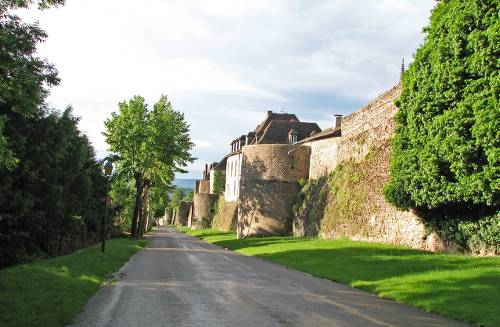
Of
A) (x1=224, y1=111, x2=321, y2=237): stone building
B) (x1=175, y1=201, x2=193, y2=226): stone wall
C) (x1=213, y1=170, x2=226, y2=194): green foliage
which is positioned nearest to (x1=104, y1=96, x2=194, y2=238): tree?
(x1=224, y1=111, x2=321, y2=237): stone building

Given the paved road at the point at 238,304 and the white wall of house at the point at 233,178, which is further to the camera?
the white wall of house at the point at 233,178

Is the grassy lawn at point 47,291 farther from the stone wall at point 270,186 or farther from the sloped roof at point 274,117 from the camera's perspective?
the sloped roof at point 274,117

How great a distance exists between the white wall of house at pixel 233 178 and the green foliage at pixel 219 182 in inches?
611

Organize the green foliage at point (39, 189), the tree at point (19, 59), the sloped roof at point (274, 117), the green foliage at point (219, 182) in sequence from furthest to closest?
the green foliage at point (219, 182) < the sloped roof at point (274, 117) < the green foliage at point (39, 189) < the tree at point (19, 59)

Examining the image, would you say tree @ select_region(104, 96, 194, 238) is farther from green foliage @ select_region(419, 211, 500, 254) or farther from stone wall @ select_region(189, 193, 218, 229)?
stone wall @ select_region(189, 193, 218, 229)

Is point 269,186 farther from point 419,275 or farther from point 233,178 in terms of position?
point 419,275

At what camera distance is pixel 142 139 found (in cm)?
4594

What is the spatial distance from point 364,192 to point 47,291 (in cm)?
2542

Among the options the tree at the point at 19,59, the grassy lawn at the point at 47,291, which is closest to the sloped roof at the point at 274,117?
the grassy lawn at the point at 47,291

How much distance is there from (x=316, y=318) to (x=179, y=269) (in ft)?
35.2

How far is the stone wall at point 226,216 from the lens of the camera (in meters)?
69.5

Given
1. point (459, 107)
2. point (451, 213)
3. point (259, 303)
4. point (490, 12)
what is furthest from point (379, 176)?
point (259, 303)

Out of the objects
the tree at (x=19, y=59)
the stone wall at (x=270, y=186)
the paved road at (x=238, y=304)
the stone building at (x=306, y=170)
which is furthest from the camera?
the stone wall at (x=270, y=186)

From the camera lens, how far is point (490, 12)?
1994cm
